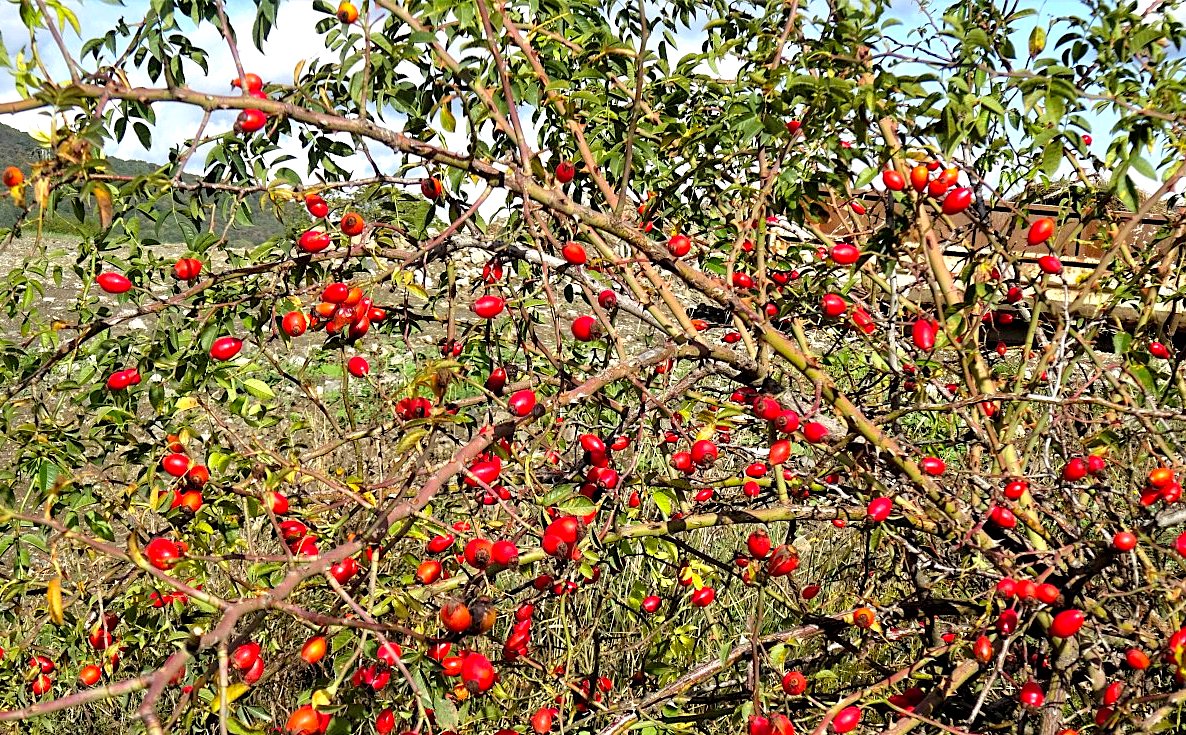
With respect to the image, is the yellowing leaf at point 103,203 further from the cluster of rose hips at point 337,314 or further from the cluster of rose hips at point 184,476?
the cluster of rose hips at point 184,476

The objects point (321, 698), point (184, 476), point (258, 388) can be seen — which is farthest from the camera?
point (258, 388)

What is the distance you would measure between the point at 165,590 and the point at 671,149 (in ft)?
4.98

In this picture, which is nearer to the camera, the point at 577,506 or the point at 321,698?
the point at 321,698

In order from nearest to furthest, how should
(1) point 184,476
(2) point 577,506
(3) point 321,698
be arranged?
1. (3) point 321,698
2. (2) point 577,506
3. (1) point 184,476

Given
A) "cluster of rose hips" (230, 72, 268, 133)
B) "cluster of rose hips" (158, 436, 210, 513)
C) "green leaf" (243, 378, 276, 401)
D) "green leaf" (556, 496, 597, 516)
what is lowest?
"green leaf" (556, 496, 597, 516)

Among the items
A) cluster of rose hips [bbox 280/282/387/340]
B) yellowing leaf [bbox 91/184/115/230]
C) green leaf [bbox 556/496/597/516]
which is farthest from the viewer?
cluster of rose hips [bbox 280/282/387/340]

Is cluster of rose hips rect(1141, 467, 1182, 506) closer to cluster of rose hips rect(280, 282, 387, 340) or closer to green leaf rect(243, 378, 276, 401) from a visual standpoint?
cluster of rose hips rect(280, 282, 387, 340)

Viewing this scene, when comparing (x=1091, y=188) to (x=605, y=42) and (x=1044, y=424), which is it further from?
(x=605, y=42)

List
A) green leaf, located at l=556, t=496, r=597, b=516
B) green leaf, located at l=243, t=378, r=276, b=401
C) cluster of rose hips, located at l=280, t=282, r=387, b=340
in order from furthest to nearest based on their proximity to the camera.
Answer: green leaf, located at l=243, t=378, r=276, b=401, cluster of rose hips, located at l=280, t=282, r=387, b=340, green leaf, located at l=556, t=496, r=597, b=516

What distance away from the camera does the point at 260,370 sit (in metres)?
2.09

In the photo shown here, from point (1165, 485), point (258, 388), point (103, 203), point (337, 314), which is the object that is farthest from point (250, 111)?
point (1165, 485)

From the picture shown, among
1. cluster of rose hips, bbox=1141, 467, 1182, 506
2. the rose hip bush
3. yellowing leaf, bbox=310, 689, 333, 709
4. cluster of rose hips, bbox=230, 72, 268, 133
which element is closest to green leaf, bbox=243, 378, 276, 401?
the rose hip bush

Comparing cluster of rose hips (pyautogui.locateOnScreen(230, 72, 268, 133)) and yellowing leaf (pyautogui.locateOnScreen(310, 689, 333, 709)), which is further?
cluster of rose hips (pyautogui.locateOnScreen(230, 72, 268, 133))

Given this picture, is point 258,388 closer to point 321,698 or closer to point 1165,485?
point 321,698
